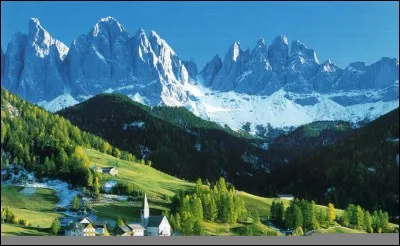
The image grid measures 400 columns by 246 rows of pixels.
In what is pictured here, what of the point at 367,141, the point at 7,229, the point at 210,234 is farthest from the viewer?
the point at 367,141

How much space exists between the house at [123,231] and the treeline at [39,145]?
32530mm

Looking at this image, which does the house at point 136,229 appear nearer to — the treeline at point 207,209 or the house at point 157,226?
the house at point 157,226

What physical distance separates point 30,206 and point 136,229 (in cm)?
2302

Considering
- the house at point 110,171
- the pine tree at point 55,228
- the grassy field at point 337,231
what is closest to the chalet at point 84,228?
the pine tree at point 55,228

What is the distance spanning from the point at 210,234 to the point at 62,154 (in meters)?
45.5

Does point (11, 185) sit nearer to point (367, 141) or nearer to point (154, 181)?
point (154, 181)

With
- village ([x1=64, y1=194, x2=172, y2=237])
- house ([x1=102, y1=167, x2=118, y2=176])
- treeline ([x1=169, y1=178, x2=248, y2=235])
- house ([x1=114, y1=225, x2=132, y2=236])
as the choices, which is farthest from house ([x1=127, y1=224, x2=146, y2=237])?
house ([x1=102, y1=167, x2=118, y2=176])

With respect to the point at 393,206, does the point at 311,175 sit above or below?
above

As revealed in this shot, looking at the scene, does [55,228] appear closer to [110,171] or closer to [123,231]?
[123,231]

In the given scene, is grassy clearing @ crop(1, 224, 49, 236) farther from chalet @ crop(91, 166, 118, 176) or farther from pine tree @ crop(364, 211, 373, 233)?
pine tree @ crop(364, 211, 373, 233)

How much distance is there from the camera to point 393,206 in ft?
500

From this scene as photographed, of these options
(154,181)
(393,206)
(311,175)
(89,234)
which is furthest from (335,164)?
(89,234)

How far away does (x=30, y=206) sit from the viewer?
96.5m

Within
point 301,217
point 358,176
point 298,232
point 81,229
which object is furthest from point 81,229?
point 358,176
